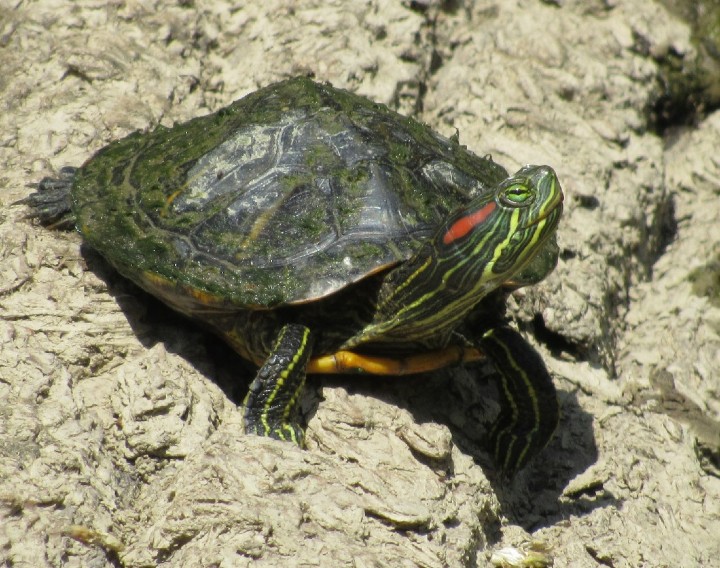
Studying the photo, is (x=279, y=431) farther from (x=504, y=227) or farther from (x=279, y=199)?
(x=504, y=227)

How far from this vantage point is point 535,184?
14.5ft

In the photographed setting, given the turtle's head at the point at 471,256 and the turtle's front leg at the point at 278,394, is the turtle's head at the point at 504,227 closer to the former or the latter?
the turtle's head at the point at 471,256

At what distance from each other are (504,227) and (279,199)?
1.27 m

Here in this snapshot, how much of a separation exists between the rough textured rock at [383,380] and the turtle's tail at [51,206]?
0.11m

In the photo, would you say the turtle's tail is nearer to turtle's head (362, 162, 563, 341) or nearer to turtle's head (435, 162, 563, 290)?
turtle's head (362, 162, 563, 341)

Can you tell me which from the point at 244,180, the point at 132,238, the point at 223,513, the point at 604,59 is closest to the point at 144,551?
the point at 223,513

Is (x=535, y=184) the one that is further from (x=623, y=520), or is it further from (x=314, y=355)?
(x=623, y=520)

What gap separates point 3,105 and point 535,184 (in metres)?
3.97

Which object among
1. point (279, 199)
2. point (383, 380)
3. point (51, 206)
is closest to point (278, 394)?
point (383, 380)

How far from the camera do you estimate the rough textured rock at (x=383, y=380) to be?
401cm

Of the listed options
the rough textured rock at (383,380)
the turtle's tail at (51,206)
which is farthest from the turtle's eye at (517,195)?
the turtle's tail at (51,206)

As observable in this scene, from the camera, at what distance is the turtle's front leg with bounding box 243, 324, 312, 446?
453cm

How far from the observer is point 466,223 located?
4.50m

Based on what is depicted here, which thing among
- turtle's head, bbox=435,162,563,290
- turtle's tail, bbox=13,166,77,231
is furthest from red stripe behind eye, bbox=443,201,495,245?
turtle's tail, bbox=13,166,77,231
